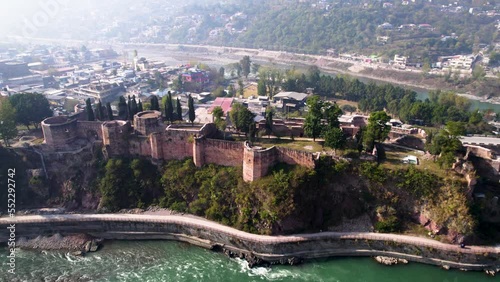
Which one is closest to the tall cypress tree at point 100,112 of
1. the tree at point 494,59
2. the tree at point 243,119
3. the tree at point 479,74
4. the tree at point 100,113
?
the tree at point 100,113

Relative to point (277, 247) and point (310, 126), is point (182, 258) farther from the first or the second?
point (310, 126)

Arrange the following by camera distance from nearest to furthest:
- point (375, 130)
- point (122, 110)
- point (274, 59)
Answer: point (375, 130) → point (122, 110) → point (274, 59)

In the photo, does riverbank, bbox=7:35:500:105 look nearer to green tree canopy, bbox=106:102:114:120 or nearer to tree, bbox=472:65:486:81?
tree, bbox=472:65:486:81

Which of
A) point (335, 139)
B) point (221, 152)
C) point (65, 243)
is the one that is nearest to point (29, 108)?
point (65, 243)

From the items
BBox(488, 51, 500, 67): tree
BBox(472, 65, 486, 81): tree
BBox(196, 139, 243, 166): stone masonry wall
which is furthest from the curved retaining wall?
BBox(488, 51, 500, 67): tree

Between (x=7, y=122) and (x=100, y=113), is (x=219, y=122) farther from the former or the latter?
(x=7, y=122)
